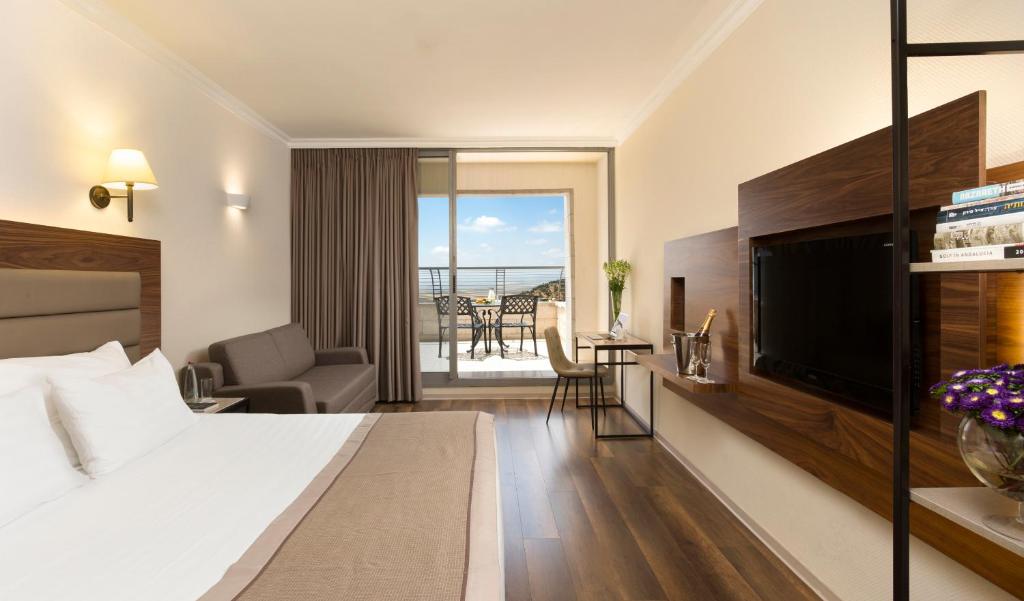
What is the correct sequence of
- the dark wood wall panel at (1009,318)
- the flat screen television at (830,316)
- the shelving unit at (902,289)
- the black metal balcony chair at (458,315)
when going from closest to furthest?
1. the shelving unit at (902,289)
2. the dark wood wall panel at (1009,318)
3. the flat screen television at (830,316)
4. the black metal balcony chair at (458,315)

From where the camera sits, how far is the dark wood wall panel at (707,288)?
2.70 m

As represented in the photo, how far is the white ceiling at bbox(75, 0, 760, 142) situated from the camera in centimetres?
272

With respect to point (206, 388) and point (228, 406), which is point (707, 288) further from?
point (206, 388)

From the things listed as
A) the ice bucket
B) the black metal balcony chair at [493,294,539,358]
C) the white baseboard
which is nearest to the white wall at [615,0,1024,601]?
the white baseboard

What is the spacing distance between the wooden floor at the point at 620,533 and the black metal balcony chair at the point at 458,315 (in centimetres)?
228

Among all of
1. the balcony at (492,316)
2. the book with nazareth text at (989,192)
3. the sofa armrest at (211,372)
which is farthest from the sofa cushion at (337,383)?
the book with nazareth text at (989,192)

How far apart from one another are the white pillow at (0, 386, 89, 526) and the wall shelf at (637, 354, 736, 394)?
2530 millimetres

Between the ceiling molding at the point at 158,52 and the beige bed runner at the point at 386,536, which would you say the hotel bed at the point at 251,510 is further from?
the ceiling molding at the point at 158,52

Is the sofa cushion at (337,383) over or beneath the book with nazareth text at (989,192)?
beneath

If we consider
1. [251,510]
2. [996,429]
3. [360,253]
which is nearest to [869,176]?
[996,429]

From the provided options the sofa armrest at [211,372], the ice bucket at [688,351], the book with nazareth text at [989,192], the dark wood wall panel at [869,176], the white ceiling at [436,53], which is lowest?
the sofa armrest at [211,372]

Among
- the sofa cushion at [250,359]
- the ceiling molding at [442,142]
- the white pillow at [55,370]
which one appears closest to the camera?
the white pillow at [55,370]

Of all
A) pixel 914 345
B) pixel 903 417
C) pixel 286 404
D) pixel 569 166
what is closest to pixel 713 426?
pixel 914 345

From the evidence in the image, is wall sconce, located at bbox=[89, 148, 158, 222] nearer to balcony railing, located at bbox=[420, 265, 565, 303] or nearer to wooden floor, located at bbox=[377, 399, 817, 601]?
wooden floor, located at bbox=[377, 399, 817, 601]
